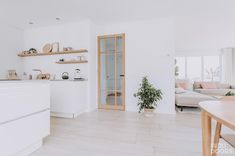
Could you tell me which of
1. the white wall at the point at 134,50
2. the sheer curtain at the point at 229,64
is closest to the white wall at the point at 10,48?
the white wall at the point at 134,50

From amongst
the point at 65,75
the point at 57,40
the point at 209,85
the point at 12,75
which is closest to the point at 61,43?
the point at 57,40

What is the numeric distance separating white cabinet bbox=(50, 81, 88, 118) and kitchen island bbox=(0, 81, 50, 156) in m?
1.32

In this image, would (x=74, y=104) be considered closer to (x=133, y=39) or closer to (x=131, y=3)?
(x=133, y=39)

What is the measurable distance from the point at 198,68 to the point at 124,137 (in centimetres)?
718

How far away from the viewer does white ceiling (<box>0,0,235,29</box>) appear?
286cm

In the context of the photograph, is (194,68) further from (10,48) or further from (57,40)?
(10,48)

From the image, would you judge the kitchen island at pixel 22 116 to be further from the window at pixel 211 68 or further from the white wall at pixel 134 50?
the window at pixel 211 68

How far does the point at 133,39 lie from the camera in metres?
3.92

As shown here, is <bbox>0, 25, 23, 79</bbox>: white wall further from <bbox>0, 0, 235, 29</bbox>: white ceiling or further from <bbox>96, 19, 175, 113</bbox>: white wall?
<bbox>96, 19, 175, 113</bbox>: white wall

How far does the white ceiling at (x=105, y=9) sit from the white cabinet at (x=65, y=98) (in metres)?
1.62

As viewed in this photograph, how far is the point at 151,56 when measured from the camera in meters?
3.79

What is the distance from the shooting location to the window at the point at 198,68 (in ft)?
25.1

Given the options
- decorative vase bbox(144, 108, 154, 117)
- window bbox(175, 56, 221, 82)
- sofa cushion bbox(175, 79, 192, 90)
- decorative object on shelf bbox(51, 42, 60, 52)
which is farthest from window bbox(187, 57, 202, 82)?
decorative object on shelf bbox(51, 42, 60, 52)

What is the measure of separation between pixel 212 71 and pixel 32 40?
27.4ft
